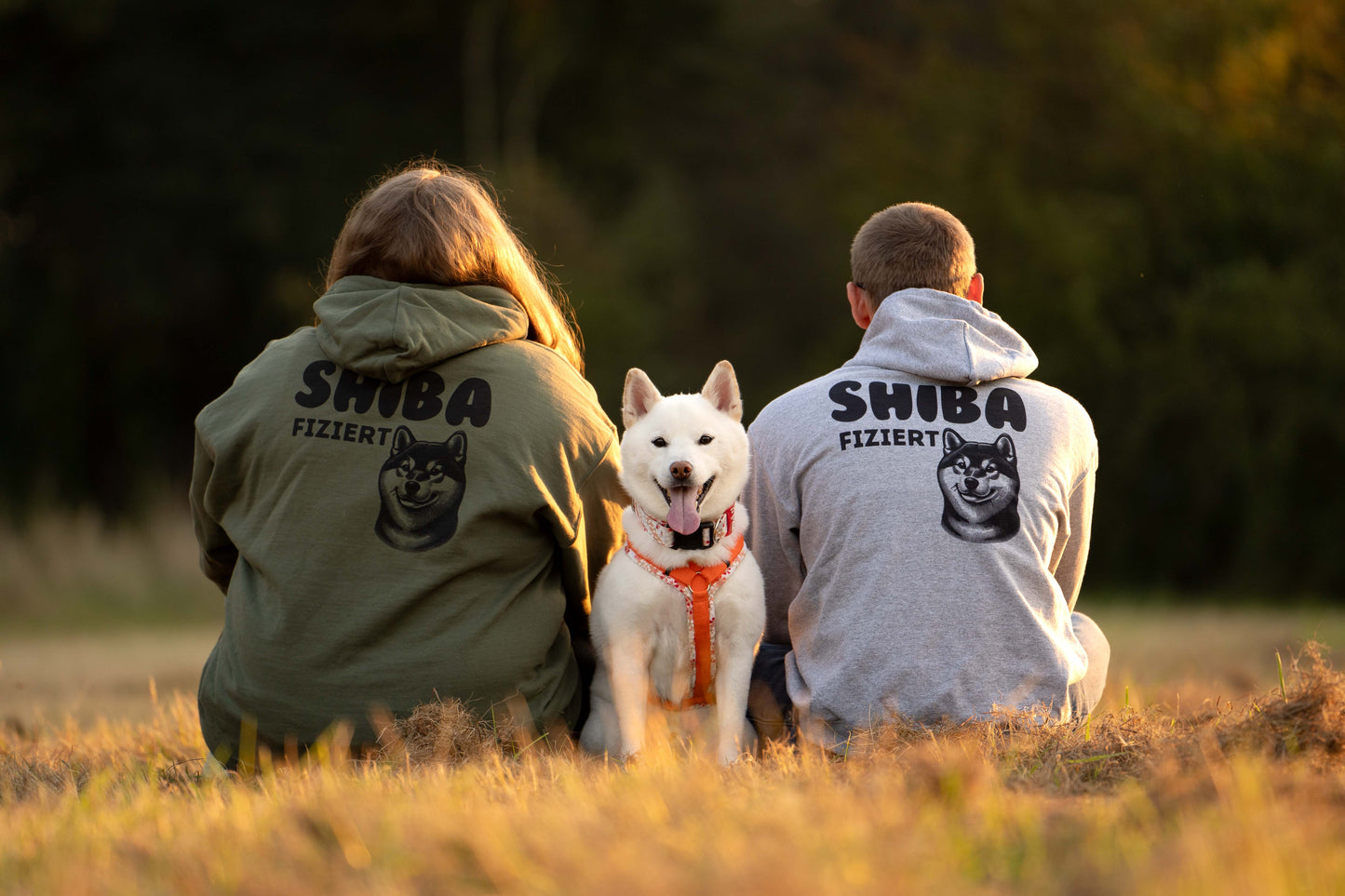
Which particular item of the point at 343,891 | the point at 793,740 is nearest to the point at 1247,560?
the point at 793,740

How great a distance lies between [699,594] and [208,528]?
1.63m

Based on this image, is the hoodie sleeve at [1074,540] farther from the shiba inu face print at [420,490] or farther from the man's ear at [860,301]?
the shiba inu face print at [420,490]

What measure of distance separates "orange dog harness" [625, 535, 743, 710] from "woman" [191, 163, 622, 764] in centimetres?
29

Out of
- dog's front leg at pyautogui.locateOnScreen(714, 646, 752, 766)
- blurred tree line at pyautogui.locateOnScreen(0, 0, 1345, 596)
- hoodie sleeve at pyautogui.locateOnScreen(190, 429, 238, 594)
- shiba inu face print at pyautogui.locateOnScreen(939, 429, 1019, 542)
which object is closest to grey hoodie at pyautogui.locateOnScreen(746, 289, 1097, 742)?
shiba inu face print at pyautogui.locateOnScreen(939, 429, 1019, 542)

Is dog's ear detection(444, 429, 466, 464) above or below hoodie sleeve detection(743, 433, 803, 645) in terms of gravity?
above

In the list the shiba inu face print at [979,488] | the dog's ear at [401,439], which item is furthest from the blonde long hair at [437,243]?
the shiba inu face print at [979,488]

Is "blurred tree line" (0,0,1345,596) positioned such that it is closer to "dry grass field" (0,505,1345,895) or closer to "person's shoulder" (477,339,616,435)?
"person's shoulder" (477,339,616,435)

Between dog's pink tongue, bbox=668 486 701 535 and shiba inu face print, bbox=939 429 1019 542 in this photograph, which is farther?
dog's pink tongue, bbox=668 486 701 535

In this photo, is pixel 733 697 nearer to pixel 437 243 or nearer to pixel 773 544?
pixel 773 544

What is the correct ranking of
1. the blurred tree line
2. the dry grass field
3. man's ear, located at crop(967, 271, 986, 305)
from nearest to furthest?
the dry grass field, man's ear, located at crop(967, 271, 986, 305), the blurred tree line

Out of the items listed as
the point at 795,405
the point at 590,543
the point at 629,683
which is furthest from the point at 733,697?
the point at 795,405

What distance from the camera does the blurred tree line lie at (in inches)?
545

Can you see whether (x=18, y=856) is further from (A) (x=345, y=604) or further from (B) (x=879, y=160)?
(B) (x=879, y=160)

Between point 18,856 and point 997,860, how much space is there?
1910 millimetres
